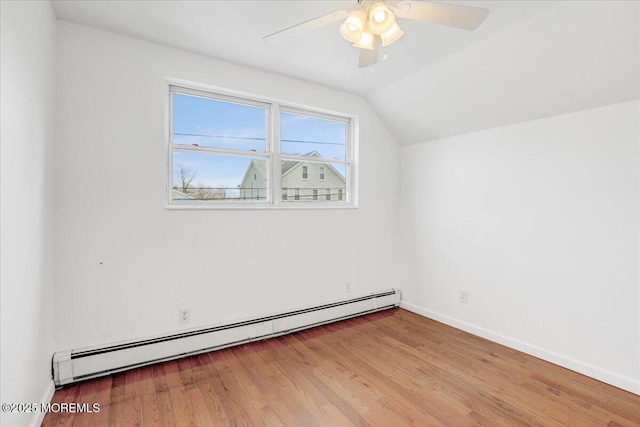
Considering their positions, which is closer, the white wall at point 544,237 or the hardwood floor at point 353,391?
the hardwood floor at point 353,391

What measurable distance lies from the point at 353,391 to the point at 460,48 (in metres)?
2.73

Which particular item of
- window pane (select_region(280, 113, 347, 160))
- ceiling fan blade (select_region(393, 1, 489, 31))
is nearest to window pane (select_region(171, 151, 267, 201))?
window pane (select_region(280, 113, 347, 160))

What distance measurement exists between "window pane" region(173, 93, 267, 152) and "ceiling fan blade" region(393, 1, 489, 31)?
1.82m

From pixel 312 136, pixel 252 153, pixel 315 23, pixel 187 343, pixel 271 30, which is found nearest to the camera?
pixel 315 23

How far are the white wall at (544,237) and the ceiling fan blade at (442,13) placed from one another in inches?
64.1

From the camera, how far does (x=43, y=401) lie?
1828 millimetres

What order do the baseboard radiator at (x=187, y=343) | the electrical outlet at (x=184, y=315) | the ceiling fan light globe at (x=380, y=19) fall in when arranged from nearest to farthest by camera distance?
the ceiling fan light globe at (x=380, y=19), the baseboard radiator at (x=187, y=343), the electrical outlet at (x=184, y=315)

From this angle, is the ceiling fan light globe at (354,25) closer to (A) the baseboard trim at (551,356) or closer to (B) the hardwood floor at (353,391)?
(B) the hardwood floor at (353,391)

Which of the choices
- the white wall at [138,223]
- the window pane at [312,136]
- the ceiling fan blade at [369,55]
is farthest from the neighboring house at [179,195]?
the ceiling fan blade at [369,55]

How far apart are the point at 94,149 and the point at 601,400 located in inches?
154

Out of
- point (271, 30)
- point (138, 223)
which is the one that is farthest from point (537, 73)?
point (138, 223)

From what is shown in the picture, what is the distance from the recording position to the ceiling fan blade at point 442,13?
1.39 m

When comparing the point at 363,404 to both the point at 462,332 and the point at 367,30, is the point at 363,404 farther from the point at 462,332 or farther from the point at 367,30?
the point at 367,30

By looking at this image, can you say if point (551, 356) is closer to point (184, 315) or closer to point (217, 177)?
point (184, 315)
